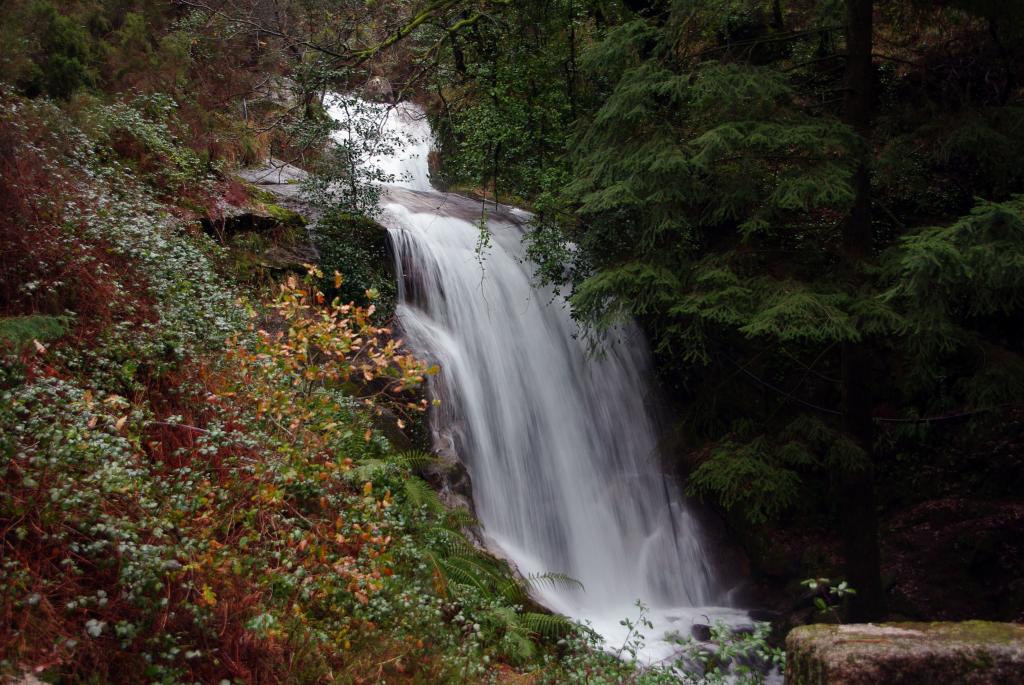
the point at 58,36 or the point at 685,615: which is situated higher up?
the point at 58,36

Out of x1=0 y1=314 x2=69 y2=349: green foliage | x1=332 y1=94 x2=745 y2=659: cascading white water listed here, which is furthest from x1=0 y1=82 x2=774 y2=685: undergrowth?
x1=332 y1=94 x2=745 y2=659: cascading white water

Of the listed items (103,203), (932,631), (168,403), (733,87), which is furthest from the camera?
(733,87)

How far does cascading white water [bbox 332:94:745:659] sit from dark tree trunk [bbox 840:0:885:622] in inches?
101

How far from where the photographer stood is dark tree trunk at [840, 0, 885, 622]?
805cm

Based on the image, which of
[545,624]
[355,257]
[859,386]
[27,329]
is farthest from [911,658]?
[355,257]

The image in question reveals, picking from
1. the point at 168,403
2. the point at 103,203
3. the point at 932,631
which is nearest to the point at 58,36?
the point at 103,203

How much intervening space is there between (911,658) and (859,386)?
5.43 metres

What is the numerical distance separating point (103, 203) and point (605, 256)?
221 inches

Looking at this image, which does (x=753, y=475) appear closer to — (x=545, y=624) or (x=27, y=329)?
(x=545, y=624)

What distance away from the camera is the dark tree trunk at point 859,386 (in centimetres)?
805

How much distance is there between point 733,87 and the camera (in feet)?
25.5

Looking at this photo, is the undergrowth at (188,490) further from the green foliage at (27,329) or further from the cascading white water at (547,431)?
the cascading white water at (547,431)

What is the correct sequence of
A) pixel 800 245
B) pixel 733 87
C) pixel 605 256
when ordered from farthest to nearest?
1. pixel 605 256
2. pixel 800 245
3. pixel 733 87

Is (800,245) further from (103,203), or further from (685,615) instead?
(103,203)
